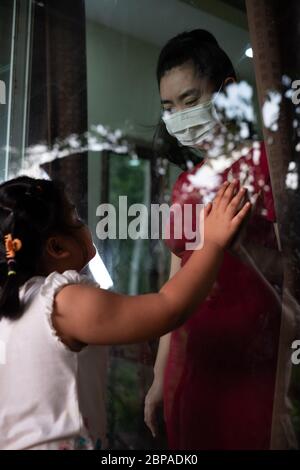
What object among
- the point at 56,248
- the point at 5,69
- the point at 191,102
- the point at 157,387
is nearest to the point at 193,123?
the point at 191,102

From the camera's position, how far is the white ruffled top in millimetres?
965

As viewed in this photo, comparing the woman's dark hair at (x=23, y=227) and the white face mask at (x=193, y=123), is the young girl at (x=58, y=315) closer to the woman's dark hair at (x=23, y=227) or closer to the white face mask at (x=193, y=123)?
the woman's dark hair at (x=23, y=227)

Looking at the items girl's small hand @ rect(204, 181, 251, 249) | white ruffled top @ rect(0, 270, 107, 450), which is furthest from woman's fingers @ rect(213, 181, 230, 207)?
white ruffled top @ rect(0, 270, 107, 450)

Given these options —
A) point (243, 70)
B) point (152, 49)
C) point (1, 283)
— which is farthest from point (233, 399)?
point (152, 49)

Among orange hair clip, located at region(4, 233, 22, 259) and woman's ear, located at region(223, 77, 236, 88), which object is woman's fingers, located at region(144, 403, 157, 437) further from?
woman's ear, located at region(223, 77, 236, 88)

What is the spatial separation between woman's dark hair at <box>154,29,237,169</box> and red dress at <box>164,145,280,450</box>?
12 centimetres

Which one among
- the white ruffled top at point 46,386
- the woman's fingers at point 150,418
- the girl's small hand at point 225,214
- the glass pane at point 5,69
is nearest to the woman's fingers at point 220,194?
the girl's small hand at point 225,214

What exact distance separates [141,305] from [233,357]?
0.19 metres

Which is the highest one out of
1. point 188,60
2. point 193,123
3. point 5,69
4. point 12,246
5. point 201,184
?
point 5,69

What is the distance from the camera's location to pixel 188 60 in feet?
3.49

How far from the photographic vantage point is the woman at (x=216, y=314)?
971 millimetres

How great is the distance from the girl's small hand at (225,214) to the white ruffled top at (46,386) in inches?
8.8

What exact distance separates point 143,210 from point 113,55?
35 centimetres

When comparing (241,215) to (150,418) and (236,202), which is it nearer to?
(236,202)
